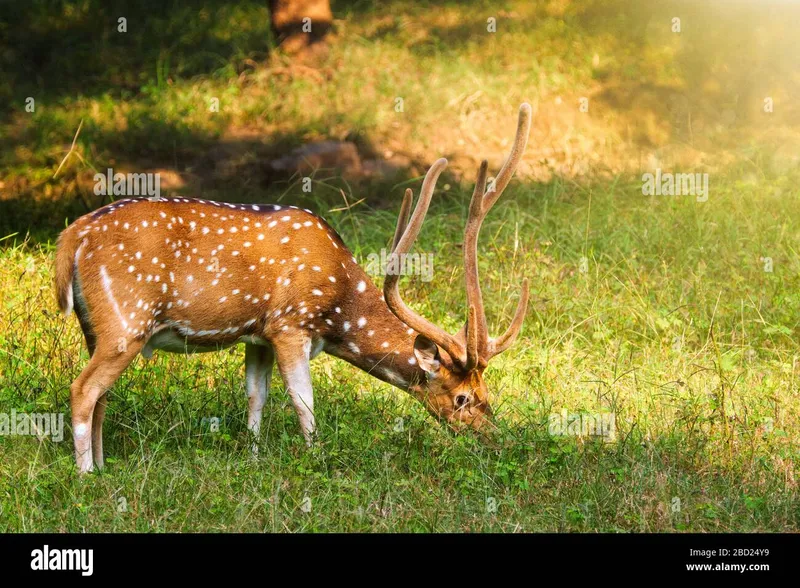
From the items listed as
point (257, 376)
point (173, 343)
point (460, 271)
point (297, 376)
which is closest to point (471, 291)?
point (297, 376)

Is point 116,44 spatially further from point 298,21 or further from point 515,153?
point 515,153

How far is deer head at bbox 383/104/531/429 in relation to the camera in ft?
19.9

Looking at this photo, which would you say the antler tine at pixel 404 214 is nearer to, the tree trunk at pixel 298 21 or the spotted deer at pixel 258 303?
the spotted deer at pixel 258 303

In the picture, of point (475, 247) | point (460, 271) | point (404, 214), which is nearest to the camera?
point (475, 247)

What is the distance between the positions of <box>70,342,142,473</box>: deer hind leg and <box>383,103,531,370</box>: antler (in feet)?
4.90

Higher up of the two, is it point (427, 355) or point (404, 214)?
point (404, 214)

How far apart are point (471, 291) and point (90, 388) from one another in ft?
6.83

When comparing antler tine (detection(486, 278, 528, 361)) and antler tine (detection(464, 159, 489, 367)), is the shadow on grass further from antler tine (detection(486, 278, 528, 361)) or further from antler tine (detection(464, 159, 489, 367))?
antler tine (detection(486, 278, 528, 361))

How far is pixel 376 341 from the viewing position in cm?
638

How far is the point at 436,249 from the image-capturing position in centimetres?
910

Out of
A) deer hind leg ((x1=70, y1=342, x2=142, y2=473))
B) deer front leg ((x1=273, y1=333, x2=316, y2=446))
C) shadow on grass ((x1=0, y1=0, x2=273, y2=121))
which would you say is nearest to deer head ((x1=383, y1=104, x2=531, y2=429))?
deer front leg ((x1=273, y1=333, x2=316, y2=446))

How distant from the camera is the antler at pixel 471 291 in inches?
236

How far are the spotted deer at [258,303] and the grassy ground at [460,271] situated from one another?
0.28m

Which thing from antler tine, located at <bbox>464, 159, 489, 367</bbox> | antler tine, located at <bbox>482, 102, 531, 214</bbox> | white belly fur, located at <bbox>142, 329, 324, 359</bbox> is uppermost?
antler tine, located at <bbox>482, 102, 531, 214</bbox>
